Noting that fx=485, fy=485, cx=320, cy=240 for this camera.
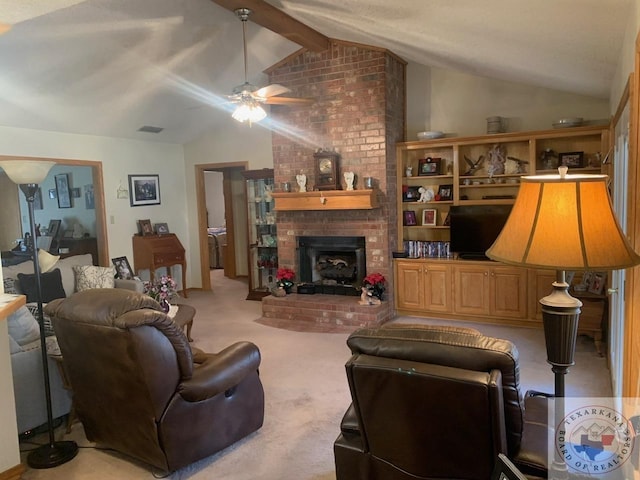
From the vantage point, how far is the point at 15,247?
7770 mm

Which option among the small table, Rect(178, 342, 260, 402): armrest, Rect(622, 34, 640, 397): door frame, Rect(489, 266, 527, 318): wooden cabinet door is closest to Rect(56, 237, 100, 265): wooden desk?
the small table

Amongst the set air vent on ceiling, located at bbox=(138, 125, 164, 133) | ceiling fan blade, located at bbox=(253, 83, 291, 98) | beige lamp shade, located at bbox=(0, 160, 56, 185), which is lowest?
beige lamp shade, located at bbox=(0, 160, 56, 185)

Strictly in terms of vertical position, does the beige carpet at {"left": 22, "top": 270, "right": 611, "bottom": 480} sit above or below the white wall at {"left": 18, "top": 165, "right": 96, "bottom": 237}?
below

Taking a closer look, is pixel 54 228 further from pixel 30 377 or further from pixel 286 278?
pixel 30 377

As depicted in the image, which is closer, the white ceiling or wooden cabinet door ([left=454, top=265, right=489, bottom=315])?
the white ceiling

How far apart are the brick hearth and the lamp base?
112 inches

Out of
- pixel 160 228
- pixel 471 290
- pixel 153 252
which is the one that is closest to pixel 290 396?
pixel 471 290

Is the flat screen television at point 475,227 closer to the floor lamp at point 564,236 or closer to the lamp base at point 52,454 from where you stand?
the floor lamp at point 564,236

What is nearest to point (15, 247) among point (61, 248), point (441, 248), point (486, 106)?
point (61, 248)

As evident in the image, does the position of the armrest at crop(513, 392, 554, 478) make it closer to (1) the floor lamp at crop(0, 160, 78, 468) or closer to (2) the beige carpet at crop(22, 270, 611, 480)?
(2) the beige carpet at crop(22, 270, 611, 480)

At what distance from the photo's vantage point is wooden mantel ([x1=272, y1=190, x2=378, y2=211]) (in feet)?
17.8

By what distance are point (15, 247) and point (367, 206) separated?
5934mm

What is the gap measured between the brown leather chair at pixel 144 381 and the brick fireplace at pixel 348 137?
9.16 feet

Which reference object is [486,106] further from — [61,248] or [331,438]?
[61,248]
